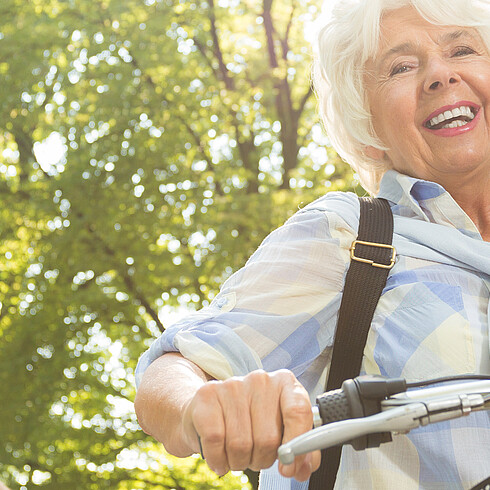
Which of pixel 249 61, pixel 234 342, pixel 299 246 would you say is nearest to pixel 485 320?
pixel 299 246

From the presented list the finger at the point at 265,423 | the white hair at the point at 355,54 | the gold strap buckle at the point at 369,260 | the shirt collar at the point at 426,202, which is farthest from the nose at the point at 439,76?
the finger at the point at 265,423

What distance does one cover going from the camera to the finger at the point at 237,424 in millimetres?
947

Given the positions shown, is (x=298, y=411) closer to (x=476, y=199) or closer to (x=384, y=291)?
(x=384, y=291)

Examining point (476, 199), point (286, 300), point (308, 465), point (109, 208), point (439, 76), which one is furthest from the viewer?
point (109, 208)

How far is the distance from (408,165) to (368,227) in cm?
37

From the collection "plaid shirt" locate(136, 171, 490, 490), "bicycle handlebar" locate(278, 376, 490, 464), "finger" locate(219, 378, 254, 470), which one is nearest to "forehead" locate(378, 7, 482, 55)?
"plaid shirt" locate(136, 171, 490, 490)

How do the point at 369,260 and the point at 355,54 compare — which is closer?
the point at 369,260

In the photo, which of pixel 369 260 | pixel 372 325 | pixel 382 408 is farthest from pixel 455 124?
pixel 382 408

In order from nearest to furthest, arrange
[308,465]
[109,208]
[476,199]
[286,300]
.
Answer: [308,465] → [286,300] → [476,199] → [109,208]

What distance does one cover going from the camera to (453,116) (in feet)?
6.33

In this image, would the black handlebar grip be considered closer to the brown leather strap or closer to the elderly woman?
the elderly woman

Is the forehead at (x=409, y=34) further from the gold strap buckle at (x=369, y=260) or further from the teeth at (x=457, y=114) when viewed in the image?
the gold strap buckle at (x=369, y=260)

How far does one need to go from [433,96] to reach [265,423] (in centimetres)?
122

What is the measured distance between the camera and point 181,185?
860 centimetres
